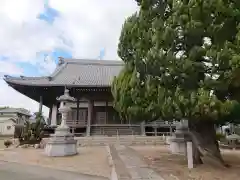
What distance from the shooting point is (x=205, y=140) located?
25.5ft

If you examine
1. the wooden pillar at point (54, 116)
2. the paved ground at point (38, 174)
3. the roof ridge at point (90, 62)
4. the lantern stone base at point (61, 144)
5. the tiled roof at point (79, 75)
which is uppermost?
the roof ridge at point (90, 62)

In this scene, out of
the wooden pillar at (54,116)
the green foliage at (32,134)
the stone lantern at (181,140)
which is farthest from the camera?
the wooden pillar at (54,116)

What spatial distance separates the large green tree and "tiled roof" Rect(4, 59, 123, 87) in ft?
36.0

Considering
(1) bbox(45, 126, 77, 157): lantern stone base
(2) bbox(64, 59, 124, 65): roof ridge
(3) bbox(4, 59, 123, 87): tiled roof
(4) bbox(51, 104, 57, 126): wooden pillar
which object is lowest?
(1) bbox(45, 126, 77, 157): lantern stone base

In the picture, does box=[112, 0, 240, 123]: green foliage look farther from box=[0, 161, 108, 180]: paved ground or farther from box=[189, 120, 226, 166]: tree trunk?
box=[0, 161, 108, 180]: paved ground

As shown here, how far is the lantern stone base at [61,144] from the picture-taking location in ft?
40.4

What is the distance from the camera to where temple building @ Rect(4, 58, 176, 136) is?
2150 centimetres

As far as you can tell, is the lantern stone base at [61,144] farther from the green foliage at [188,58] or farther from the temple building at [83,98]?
the temple building at [83,98]

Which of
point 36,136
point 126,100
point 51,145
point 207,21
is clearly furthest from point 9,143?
point 207,21

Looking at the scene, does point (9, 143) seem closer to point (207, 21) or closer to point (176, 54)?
point (176, 54)

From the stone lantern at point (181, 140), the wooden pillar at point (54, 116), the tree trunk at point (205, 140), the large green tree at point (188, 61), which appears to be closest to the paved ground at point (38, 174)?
the large green tree at point (188, 61)

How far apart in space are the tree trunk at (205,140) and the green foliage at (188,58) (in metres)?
1.33

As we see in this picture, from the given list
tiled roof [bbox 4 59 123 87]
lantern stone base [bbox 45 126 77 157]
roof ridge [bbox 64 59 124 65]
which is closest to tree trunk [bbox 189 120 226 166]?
lantern stone base [bbox 45 126 77 157]

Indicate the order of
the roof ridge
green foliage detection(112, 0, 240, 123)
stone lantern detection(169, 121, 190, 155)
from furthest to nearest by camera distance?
the roof ridge < stone lantern detection(169, 121, 190, 155) < green foliage detection(112, 0, 240, 123)
